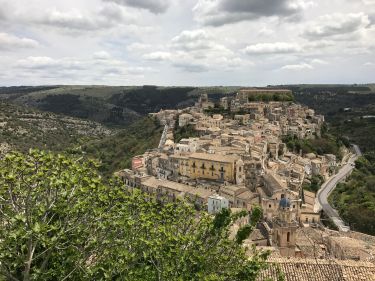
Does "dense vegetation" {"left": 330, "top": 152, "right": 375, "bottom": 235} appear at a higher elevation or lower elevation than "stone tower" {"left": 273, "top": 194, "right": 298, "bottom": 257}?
lower

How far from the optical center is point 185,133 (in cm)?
9800

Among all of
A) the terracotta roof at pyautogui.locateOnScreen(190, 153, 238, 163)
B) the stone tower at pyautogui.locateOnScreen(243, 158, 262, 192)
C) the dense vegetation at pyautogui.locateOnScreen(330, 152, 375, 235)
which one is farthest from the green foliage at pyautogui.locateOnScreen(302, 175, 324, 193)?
the terracotta roof at pyautogui.locateOnScreen(190, 153, 238, 163)

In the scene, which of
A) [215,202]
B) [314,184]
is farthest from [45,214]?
[314,184]

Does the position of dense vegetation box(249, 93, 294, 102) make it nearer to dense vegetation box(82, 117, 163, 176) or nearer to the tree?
dense vegetation box(82, 117, 163, 176)

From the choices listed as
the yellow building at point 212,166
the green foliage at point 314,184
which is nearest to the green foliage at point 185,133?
the yellow building at point 212,166

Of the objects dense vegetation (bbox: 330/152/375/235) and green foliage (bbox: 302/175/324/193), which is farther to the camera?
green foliage (bbox: 302/175/324/193)

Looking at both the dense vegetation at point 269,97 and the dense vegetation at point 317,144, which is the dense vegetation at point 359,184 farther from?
the dense vegetation at point 269,97

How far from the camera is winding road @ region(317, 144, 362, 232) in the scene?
62831 millimetres

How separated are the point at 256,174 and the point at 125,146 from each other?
54.4m

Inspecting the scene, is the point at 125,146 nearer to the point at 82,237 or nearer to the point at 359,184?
the point at 359,184

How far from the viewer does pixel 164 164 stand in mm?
72812

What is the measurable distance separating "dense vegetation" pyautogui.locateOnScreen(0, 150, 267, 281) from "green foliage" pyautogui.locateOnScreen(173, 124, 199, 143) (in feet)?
259

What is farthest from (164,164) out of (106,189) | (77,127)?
(77,127)

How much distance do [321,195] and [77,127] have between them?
368 ft
